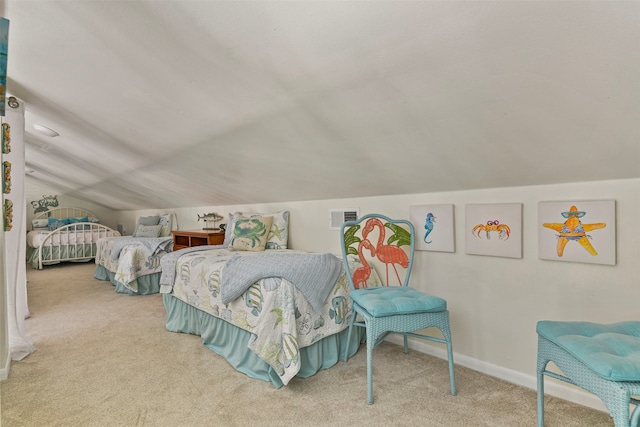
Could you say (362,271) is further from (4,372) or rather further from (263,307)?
(4,372)

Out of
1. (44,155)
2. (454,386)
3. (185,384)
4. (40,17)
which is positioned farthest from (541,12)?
(44,155)

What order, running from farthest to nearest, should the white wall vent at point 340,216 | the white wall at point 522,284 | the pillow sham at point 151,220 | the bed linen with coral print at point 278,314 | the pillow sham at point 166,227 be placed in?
the pillow sham at point 151,220, the pillow sham at point 166,227, the white wall vent at point 340,216, the bed linen with coral print at point 278,314, the white wall at point 522,284

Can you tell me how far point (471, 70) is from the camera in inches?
48.5

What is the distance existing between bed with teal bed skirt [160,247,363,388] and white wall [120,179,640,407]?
658 mm

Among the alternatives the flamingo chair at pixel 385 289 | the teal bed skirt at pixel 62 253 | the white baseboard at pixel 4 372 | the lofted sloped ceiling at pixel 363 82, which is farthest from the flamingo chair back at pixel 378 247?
the teal bed skirt at pixel 62 253

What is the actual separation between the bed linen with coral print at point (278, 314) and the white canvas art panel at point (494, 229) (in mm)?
854

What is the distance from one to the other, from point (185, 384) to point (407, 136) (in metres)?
1.83

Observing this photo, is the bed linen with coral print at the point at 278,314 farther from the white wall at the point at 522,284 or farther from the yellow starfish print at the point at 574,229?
the yellow starfish print at the point at 574,229

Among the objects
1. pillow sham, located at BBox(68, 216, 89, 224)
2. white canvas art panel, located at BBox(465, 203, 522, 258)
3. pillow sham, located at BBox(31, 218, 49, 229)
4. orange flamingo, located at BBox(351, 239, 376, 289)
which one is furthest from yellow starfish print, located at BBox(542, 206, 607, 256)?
pillow sham, located at BBox(31, 218, 49, 229)

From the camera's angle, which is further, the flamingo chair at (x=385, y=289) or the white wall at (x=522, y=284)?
the flamingo chair at (x=385, y=289)

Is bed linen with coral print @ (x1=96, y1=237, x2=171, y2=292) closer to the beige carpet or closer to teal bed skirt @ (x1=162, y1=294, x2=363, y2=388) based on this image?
the beige carpet

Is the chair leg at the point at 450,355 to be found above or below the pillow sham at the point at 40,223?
below

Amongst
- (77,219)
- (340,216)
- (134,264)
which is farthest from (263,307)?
(77,219)

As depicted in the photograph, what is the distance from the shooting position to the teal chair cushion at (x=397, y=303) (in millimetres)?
1583
